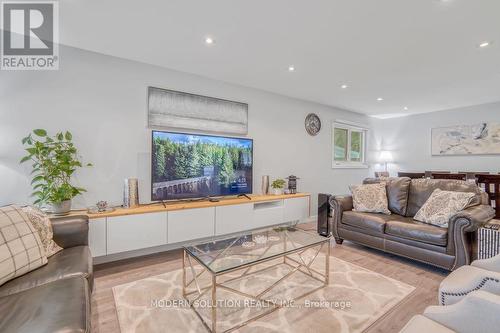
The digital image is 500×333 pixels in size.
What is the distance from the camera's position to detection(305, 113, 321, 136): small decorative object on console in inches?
188

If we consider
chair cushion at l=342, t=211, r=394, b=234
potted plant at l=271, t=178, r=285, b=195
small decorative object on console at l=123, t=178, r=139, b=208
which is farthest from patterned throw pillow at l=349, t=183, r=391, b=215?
small decorative object on console at l=123, t=178, r=139, b=208

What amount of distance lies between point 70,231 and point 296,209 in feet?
9.95

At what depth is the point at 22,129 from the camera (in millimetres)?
2391

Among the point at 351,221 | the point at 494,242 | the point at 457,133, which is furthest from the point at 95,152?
the point at 457,133

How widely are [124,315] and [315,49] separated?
301cm

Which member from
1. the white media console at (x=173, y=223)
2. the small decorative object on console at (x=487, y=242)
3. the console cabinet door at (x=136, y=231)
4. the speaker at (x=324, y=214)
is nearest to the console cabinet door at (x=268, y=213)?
the white media console at (x=173, y=223)

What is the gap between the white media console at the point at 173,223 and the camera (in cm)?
243

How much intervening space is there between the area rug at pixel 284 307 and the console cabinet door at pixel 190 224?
45 cm

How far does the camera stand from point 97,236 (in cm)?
237

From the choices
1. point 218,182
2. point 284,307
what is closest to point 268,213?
point 218,182

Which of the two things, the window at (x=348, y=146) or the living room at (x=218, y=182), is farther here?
the window at (x=348, y=146)

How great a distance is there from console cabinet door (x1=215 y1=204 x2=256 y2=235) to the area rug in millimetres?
795

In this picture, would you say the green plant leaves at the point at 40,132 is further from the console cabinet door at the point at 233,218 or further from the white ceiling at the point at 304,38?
the console cabinet door at the point at 233,218

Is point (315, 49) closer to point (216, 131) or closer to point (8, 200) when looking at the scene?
point (216, 131)
